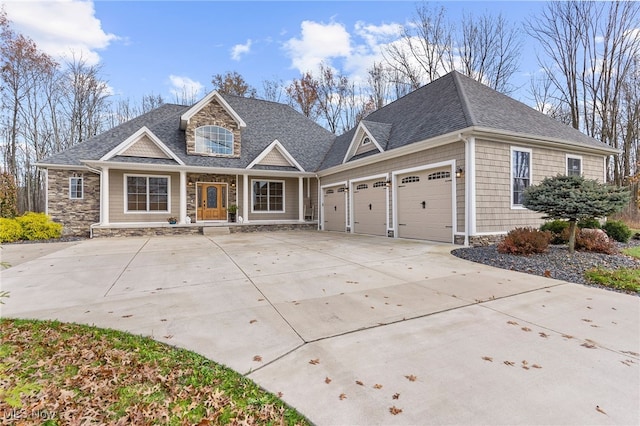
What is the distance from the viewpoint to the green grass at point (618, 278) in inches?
182

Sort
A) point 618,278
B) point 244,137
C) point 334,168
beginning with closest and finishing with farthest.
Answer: point 618,278, point 334,168, point 244,137

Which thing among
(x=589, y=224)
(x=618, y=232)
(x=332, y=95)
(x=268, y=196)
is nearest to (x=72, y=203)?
(x=268, y=196)

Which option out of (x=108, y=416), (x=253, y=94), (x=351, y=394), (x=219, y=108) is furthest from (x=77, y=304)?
(x=253, y=94)

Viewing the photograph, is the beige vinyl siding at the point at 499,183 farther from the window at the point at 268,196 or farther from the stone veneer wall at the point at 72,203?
the stone veneer wall at the point at 72,203

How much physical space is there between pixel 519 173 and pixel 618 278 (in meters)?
5.11

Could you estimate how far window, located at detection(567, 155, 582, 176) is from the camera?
1041cm

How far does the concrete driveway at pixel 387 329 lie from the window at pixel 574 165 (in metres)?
7.49

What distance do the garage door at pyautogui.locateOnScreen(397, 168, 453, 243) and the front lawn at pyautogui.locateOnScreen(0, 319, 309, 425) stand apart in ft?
27.0

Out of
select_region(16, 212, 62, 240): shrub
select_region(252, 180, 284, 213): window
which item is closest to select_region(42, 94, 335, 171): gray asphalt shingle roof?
select_region(252, 180, 284, 213): window

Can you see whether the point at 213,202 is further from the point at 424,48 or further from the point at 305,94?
the point at 424,48

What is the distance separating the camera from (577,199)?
6375mm

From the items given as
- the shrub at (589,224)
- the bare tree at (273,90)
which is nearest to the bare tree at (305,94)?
the bare tree at (273,90)

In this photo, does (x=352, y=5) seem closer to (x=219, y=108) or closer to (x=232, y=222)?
(x=219, y=108)

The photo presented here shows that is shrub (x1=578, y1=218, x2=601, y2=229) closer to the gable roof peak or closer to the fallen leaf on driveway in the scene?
the fallen leaf on driveway
